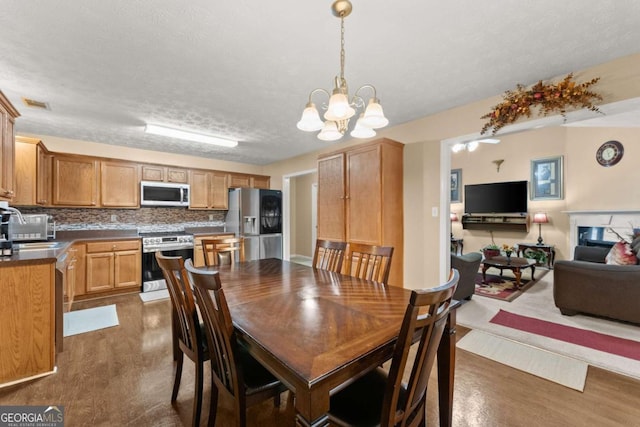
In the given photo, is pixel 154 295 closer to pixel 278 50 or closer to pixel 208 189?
pixel 208 189

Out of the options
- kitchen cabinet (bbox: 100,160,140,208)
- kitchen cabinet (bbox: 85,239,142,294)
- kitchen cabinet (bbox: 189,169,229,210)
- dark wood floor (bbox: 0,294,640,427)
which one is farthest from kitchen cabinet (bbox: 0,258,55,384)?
kitchen cabinet (bbox: 189,169,229,210)

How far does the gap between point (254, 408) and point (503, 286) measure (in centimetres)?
432

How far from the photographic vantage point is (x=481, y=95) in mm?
2629

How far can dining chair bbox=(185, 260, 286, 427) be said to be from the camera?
3.57 feet

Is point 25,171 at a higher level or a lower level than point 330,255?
higher

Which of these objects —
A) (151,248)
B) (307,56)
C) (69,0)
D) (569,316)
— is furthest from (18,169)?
(569,316)

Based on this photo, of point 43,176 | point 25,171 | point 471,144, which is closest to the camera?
point 25,171

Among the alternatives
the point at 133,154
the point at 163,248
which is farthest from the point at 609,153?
the point at 133,154

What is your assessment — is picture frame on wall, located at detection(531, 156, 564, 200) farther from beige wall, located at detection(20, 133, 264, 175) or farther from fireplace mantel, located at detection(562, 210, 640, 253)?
beige wall, located at detection(20, 133, 264, 175)

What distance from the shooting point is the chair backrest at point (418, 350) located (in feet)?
2.81

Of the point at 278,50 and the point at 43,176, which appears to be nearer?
the point at 278,50

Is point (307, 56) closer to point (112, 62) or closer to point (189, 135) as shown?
point (112, 62)

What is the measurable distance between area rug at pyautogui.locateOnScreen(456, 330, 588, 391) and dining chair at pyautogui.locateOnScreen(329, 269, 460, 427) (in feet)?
4.89

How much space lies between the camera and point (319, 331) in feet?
3.66
